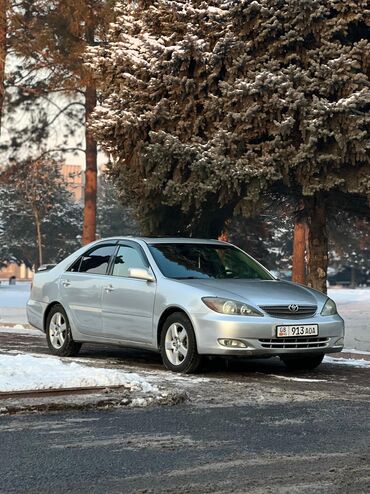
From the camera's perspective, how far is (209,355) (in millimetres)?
9141

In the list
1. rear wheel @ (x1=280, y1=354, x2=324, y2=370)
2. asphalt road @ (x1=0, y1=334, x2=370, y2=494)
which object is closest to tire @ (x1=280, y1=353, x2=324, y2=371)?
rear wheel @ (x1=280, y1=354, x2=324, y2=370)

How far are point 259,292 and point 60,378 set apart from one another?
262 cm

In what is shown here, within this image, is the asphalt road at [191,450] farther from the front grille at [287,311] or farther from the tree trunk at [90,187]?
the tree trunk at [90,187]

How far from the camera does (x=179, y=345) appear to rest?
9406 millimetres

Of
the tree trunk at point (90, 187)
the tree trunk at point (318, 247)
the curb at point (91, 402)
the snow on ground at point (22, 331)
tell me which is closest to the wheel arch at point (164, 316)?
the curb at point (91, 402)

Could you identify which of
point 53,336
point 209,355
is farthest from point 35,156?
point 209,355

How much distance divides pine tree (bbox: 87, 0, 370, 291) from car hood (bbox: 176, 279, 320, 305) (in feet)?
20.3

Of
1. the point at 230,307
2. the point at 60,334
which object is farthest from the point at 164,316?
the point at 60,334

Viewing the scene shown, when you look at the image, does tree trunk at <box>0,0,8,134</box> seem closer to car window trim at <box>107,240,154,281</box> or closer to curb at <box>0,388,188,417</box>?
car window trim at <box>107,240,154,281</box>

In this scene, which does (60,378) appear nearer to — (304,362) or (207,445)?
(207,445)

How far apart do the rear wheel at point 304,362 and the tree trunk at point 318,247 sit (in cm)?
712

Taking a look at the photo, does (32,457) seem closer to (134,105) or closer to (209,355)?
(209,355)

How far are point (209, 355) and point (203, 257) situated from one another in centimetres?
170

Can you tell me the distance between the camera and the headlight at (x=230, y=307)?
29.9 ft
